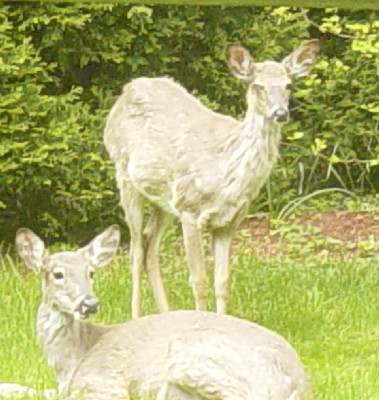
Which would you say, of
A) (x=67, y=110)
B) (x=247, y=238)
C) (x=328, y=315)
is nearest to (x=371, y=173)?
(x=247, y=238)

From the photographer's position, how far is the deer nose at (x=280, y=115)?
747 cm

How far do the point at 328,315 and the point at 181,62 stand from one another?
11.4 ft

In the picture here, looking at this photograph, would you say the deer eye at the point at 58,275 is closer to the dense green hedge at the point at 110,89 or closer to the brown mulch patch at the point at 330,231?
the dense green hedge at the point at 110,89

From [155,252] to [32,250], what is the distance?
2.32 meters

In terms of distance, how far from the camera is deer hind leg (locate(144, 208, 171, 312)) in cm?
845

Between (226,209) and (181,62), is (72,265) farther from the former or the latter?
(181,62)

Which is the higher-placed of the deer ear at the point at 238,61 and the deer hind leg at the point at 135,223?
the deer ear at the point at 238,61

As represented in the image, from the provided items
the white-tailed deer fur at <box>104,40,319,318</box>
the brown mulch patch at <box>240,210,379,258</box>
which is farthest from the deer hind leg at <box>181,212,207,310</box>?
the brown mulch patch at <box>240,210,379,258</box>

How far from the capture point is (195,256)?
8000 mm

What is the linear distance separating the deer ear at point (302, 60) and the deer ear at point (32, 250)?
84.2 inches

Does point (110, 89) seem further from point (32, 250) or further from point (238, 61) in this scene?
point (32, 250)

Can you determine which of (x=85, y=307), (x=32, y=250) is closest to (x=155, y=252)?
(x=32, y=250)

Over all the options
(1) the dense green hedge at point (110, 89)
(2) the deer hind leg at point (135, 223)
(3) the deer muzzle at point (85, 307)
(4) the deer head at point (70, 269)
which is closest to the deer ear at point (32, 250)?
(4) the deer head at point (70, 269)

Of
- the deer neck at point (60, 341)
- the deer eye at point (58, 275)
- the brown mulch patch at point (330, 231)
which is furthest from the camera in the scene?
the brown mulch patch at point (330, 231)
